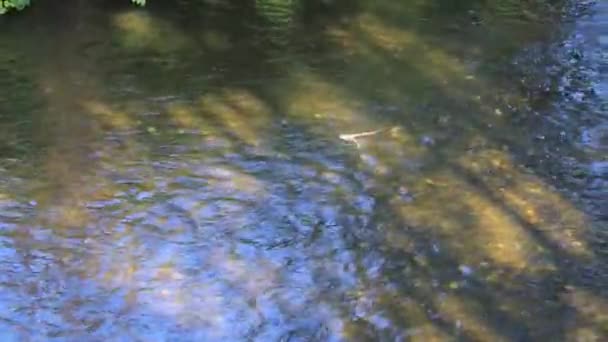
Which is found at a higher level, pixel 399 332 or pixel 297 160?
pixel 297 160

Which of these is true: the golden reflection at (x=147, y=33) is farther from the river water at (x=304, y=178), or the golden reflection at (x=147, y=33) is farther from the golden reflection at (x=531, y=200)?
the golden reflection at (x=531, y=200)

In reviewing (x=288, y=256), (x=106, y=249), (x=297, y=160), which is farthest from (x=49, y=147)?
(x=288, y=256)

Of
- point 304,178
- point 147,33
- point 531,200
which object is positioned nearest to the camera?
point 531,200

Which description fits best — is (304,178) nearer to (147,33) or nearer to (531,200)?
(531,200)

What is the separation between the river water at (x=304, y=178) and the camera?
14.6 ft

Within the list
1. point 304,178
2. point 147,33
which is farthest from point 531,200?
point 147,33

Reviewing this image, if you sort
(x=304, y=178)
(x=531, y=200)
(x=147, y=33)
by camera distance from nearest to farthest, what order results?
(x=531, y=200)
(x=304, y=178)
(x=147, y=33)

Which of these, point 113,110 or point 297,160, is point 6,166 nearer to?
point 113,110

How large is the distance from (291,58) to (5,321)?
3.92 m

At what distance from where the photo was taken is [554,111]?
21.2ft

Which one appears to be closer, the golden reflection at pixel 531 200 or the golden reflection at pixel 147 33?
the golden reflection at pixel 531 200

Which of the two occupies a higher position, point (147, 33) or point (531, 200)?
point (147, 33)

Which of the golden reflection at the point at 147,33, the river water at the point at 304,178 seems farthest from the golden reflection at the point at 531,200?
the golden reflection at the point at 147,33

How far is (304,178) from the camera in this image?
5625mm
